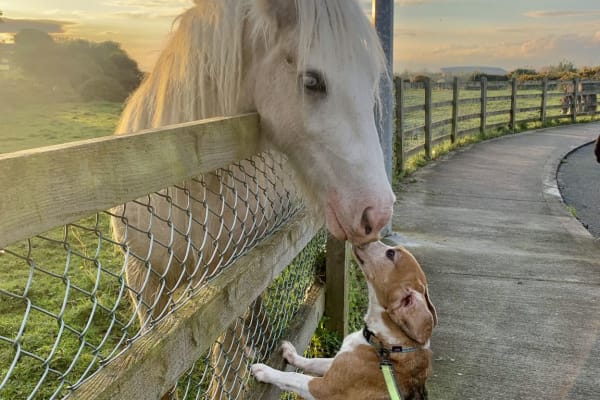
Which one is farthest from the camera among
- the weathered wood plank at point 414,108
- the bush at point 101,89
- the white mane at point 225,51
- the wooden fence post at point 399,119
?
the weathered wood plank at point 414,108

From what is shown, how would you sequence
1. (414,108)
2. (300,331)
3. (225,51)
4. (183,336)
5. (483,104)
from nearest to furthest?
(183,336)
(225,51)
(300,331)
(414,108)
(483,104)

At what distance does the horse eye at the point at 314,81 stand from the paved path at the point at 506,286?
7.55ft

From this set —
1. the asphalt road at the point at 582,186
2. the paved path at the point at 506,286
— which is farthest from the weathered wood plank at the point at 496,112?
the paved path at the point at 506,286

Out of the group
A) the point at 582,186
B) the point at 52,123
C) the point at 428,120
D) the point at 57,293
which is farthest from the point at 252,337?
the point at 428,120

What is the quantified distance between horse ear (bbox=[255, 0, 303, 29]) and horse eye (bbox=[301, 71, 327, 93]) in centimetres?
25

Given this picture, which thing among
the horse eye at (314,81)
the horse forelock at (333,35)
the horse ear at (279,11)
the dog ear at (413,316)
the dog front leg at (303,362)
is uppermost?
the horse ear at (279,11)

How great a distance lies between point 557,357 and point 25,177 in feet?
12.7

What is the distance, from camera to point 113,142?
1.11 metres

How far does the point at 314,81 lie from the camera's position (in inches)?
74.5

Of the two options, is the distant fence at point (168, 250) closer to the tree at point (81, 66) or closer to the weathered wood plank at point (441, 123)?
the tree at point (81, 66)

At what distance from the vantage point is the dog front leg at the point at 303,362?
2600mm

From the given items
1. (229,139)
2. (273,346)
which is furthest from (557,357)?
(229,139)

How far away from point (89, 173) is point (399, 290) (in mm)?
1862

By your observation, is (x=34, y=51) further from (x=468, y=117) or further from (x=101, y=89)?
(x=468, y=117)
